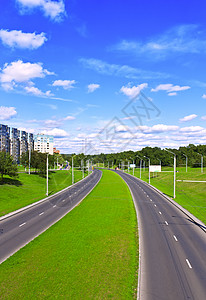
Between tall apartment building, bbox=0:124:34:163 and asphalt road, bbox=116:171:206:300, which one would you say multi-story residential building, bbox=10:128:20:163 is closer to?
tall apartment building, bbox=0:124:34:163

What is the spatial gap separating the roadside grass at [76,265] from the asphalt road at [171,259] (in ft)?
2.72

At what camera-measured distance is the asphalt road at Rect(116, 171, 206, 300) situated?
1306 centimetres

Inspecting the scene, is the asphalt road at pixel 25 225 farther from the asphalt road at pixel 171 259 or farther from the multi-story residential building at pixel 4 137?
the multi-story residential building at pixel 4 137

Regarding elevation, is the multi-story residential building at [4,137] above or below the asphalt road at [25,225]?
above

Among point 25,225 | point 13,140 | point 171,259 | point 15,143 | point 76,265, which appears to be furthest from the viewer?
point 15,143

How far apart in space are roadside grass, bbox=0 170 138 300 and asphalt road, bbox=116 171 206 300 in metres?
0.83

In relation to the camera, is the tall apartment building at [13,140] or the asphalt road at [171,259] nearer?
the asphalt road at [171,259]

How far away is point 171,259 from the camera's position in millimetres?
17359

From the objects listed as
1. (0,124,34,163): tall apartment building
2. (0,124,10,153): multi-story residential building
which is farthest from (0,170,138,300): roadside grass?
(0,124,10,153): multi-story residential building

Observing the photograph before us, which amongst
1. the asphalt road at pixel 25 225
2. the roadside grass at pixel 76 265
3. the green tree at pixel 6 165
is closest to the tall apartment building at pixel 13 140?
the green tree at pixel 6 165

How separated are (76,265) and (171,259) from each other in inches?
264

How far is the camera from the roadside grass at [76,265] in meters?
12.8

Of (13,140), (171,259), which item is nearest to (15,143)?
(13,140)

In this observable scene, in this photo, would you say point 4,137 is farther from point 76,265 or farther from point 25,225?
point 76,265
